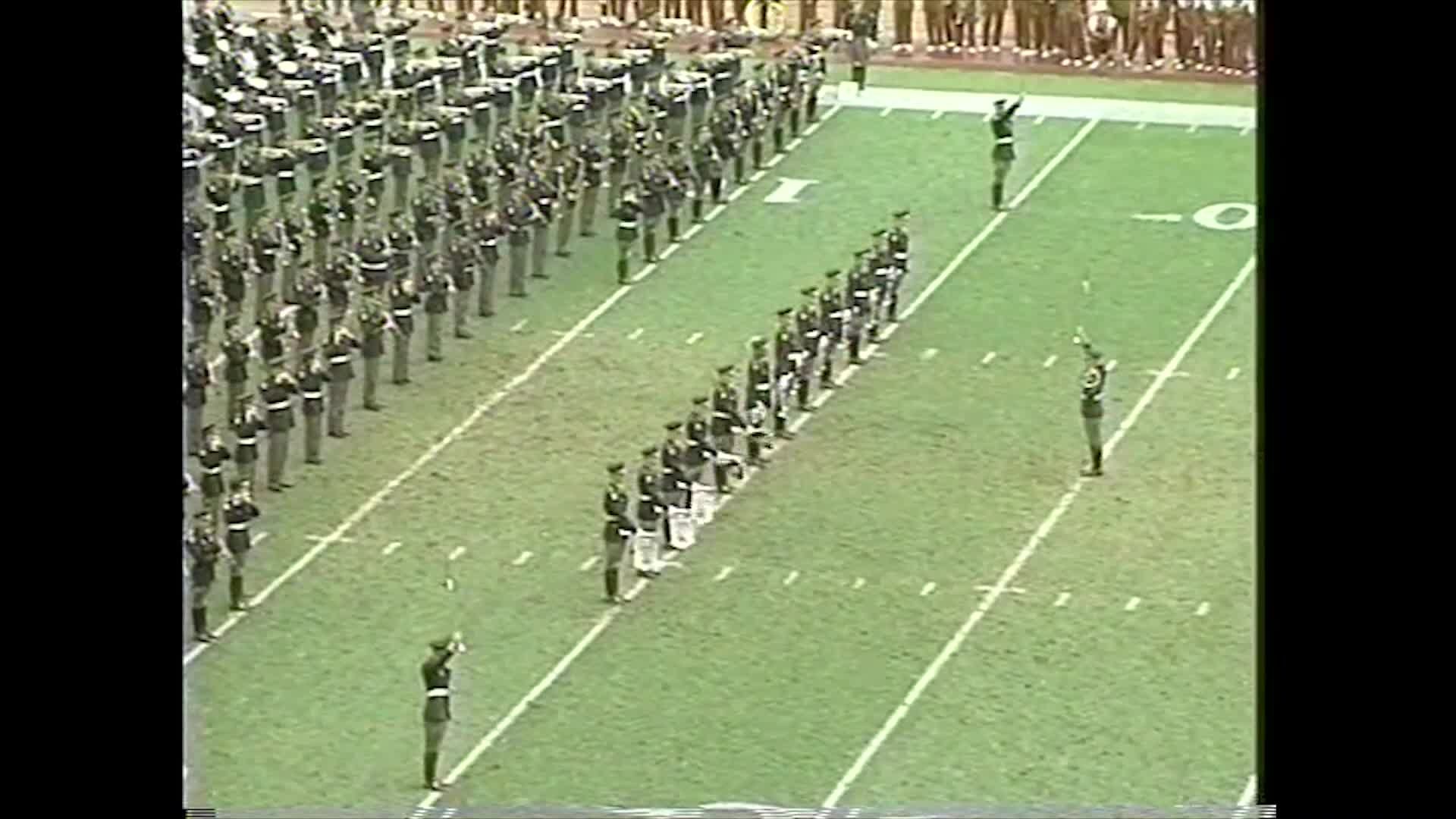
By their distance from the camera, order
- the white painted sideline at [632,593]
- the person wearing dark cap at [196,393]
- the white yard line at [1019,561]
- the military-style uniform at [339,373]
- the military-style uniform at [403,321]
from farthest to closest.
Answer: the military-style uniform at [403,321]
the military-style uniform at [339,373]
the person wearing dark cap at [196,393]
the white yard line at [1019,561]
the white painted sideline at [632,593]

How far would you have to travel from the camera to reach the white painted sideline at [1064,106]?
8.70 meters

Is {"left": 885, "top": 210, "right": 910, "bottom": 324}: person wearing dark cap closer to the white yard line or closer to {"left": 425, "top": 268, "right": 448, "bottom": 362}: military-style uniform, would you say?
the white yard line

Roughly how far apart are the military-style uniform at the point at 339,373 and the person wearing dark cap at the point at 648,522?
1.61ft

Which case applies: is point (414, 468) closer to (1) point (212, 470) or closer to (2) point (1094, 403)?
(1) point (212, 470)

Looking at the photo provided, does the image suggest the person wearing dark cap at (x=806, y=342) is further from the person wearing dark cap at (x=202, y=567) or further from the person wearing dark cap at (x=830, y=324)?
the person wearing dark cap at (x=202, y=567)

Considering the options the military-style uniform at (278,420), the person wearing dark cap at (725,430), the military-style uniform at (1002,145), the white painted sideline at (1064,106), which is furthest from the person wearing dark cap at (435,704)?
the white painted sideline at (1064,106)

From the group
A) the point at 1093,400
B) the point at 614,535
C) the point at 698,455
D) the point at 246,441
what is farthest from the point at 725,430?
the point at 246,441

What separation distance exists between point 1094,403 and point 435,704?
6.06ft

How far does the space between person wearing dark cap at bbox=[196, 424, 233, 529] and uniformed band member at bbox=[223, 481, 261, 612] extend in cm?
3

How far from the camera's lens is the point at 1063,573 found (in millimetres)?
6855

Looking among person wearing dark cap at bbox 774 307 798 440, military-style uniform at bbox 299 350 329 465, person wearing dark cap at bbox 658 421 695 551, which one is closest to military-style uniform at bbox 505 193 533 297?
person wearing dark cap at bbox 774 307 798 440
